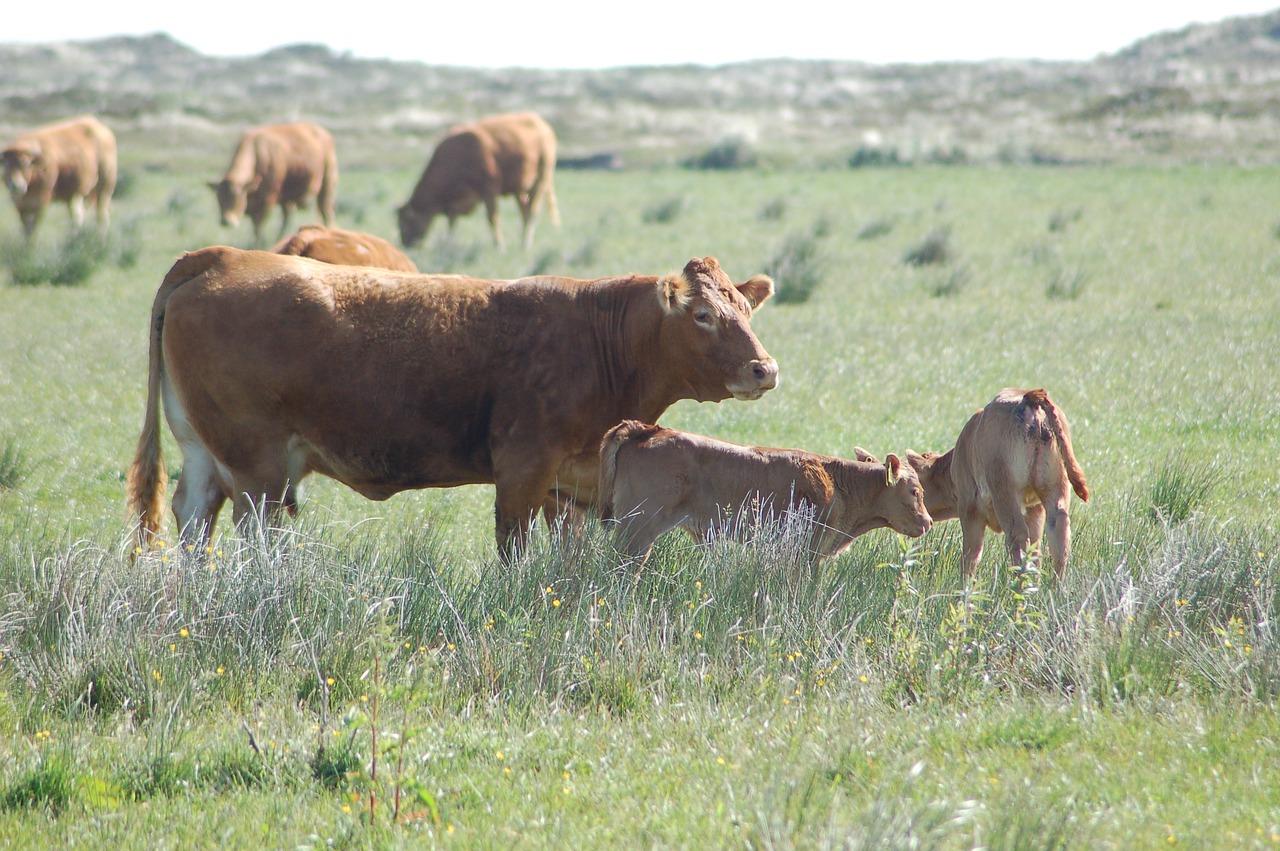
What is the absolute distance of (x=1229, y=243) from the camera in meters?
19.0

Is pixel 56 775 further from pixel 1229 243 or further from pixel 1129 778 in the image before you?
pixel 1229 243

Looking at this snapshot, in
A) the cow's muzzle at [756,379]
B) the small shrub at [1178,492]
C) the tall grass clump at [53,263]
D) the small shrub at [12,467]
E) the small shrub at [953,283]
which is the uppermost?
the cow's muzzle at [756,379]

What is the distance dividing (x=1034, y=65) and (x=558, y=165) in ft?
299

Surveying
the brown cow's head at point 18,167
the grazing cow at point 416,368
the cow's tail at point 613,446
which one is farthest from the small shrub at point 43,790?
the brown cow's head at point 18,167

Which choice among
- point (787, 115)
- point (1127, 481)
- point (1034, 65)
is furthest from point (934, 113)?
point (1127, 481)

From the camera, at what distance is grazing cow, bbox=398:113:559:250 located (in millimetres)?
22562

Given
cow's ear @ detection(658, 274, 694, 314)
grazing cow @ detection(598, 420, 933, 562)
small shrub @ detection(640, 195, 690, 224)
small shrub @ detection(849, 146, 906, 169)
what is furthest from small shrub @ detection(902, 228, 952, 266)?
small shrub @ detection(849, 146, 906, 169)

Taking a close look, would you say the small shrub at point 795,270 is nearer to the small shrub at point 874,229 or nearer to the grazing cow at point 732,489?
the small shrub at point 874,229

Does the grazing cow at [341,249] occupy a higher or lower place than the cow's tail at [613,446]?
higher

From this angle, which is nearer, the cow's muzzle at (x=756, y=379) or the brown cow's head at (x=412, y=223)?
the cow's muzzle at (x=756, y=379)

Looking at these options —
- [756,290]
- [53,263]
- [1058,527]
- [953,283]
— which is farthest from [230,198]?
[1058,527]

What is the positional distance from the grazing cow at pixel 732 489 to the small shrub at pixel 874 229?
14954 millimetres

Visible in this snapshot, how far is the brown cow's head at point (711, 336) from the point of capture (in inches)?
260

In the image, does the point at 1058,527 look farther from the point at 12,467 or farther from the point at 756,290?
the point at 12,467
